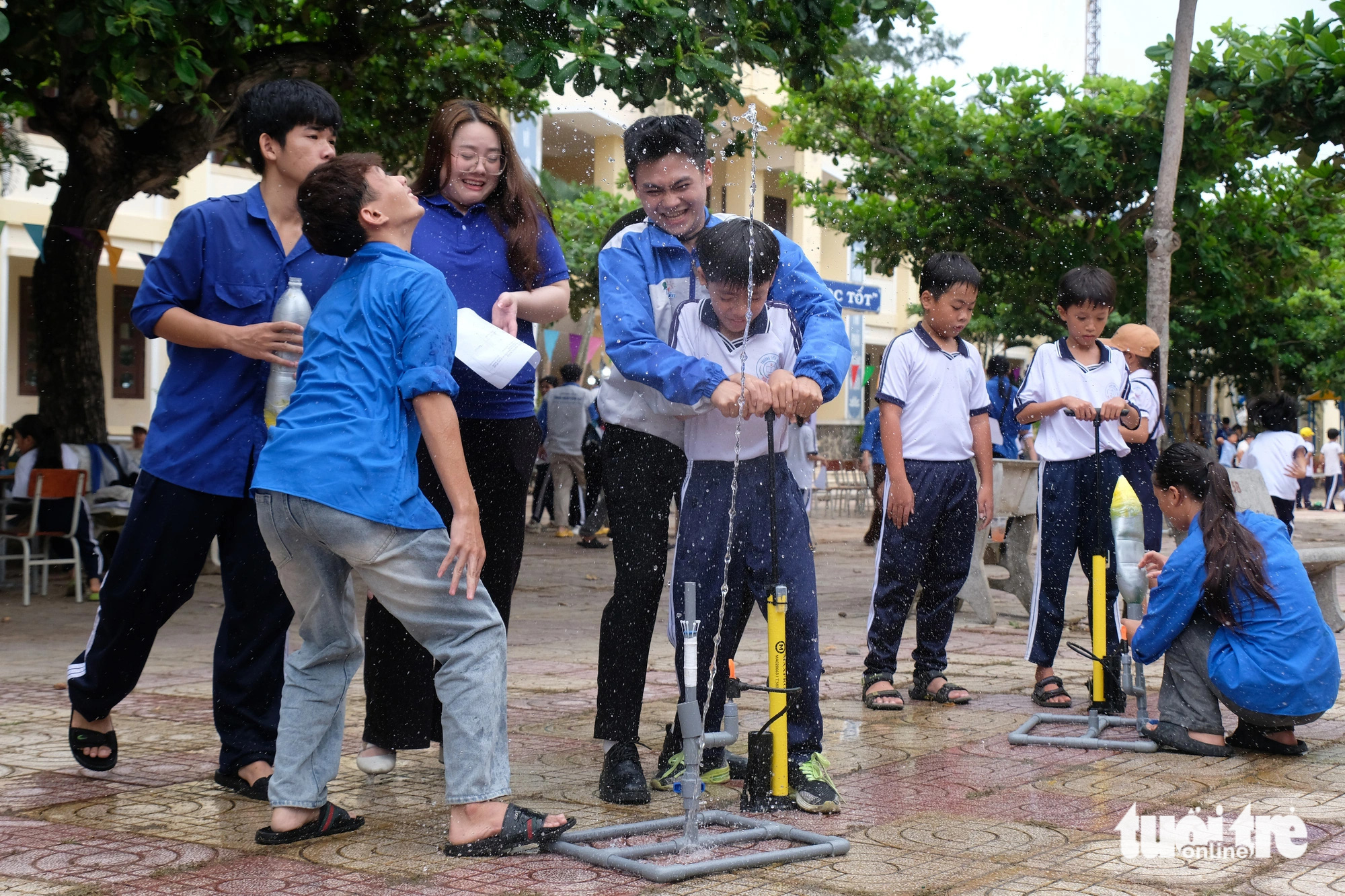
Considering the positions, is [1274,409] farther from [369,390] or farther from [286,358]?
[369,390]

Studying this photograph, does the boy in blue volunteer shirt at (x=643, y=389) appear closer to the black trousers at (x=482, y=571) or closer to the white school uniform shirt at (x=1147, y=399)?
the black trousers at (x=482, y=571)

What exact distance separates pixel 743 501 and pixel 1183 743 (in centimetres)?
187

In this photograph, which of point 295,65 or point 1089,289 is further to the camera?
point 295,65

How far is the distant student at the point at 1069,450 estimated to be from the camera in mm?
5629

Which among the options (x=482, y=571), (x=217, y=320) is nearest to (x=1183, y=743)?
(x=482, y=571)

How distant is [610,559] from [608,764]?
30.6ft

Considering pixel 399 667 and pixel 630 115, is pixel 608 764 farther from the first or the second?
pixel 630 115

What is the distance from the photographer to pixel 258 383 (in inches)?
154

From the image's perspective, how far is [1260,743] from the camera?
181 inches

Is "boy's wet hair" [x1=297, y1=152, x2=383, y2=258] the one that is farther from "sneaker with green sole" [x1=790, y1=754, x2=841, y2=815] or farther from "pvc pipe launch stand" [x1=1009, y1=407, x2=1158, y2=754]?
"pvc pipe launch stand" [x1=1009, y1=407, x2=1158, y2=754]

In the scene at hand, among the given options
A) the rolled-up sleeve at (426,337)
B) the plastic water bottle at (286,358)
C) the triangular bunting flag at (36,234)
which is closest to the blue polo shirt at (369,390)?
the rolled-up sleeve at (426,337)

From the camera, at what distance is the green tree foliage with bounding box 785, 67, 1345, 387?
14.8 m

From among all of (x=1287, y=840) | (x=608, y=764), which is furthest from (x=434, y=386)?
(x=1287, y=840)

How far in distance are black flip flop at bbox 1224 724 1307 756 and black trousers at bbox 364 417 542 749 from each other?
8.27 ft
